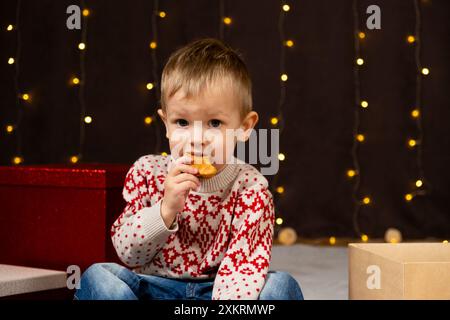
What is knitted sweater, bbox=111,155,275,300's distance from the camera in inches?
47.2

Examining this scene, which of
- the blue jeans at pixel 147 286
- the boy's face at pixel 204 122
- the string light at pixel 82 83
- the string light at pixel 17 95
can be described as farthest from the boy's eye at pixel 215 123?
the string light at pixel 17 95

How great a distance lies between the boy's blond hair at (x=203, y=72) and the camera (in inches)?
46.8

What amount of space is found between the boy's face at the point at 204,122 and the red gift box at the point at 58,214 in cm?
42

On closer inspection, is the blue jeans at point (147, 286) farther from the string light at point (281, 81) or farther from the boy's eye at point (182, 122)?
the string light at point (281, 81)

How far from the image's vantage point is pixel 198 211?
1.25 meters

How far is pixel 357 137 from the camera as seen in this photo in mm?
2627

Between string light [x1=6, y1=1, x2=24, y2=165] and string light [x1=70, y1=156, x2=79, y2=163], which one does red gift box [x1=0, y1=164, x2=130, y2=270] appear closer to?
string light [x1=70, y1=156, x2=79, y2=163]

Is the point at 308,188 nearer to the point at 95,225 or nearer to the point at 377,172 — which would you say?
the point at 377,172

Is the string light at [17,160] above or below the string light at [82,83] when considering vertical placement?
below

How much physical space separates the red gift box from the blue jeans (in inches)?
13.7

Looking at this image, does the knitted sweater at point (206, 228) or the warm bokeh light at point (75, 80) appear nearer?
the knitted sweater at point (206, 228)

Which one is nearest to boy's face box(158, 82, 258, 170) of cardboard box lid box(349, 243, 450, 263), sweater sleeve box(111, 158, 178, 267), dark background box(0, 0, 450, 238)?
sweater sleeve box(111, 158, 178, 267)

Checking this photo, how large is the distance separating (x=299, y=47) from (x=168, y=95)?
59.8 inches

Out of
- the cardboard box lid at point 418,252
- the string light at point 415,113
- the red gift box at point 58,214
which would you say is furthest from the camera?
the string light at point 415,113
